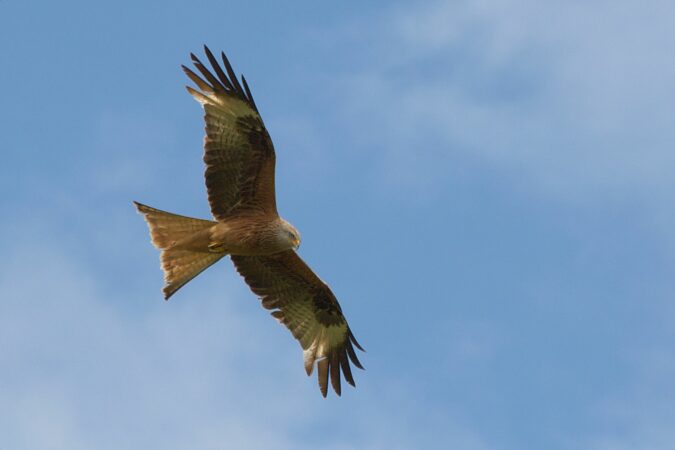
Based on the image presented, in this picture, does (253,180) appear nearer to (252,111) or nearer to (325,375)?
(252,111)

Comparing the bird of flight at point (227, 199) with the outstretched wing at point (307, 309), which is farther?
the outstretched wing at point (307, 309)

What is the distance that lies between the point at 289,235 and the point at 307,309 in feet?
5.85

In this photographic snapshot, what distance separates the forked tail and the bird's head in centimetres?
77

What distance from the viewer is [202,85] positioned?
13812 millimetres

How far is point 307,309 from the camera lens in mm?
15344

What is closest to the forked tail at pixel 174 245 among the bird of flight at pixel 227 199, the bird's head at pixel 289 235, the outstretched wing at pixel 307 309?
the bird of flight at pixel 227 199

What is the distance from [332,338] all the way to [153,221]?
293cm

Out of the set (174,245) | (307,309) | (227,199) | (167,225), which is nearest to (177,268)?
(174,245)

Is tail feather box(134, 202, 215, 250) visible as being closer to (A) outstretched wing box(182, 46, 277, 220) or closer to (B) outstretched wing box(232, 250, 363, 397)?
(A) outstretched wing box(182, 46, 277, 220)

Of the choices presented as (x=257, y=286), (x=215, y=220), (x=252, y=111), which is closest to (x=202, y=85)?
(x=252, y=111)

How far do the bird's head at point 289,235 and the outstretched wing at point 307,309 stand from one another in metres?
0.90

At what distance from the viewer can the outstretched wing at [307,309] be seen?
49.0 ft

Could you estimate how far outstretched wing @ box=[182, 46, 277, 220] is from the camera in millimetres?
13734

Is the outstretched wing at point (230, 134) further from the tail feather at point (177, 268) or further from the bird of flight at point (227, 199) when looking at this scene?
the tail feather at point (177, 268)
